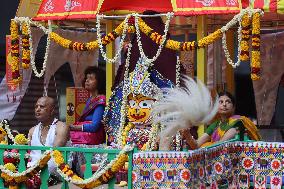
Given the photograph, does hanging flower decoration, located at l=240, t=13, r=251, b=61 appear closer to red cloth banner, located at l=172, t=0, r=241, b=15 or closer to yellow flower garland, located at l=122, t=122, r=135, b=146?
red cloth banner, located at l=172, t=0, r=241, b=15

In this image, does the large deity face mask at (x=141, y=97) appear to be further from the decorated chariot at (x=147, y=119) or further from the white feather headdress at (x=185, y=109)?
the white feather headdress at (x=185, y=109)

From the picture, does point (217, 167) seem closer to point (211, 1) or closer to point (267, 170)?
point (267, 170)

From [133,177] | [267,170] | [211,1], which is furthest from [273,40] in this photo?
[133,177]

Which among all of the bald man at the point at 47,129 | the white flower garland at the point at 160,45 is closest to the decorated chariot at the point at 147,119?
the white flower garland at the point at 160,45

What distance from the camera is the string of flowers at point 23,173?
6.28m

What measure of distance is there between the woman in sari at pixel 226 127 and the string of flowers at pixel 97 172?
4.89ft

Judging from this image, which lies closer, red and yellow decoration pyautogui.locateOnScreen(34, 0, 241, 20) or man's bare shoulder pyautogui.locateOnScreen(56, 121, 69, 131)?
man's bare shoulder pyautogui.locateOnScreen(56, 121, 69, 131)

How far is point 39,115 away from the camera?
23.5 feet

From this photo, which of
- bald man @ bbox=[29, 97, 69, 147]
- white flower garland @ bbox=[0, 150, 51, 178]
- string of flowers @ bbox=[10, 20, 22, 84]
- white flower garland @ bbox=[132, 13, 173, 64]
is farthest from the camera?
string of flowers @ bbox=[10, 20, 22, 84]

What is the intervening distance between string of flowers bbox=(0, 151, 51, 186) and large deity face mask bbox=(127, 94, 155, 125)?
1.97 metres

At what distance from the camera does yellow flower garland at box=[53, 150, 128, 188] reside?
6004 millimetres

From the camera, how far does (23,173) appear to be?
20.9ft

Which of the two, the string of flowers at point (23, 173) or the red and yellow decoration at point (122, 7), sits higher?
the red and yellow decoration at point (122, 7)

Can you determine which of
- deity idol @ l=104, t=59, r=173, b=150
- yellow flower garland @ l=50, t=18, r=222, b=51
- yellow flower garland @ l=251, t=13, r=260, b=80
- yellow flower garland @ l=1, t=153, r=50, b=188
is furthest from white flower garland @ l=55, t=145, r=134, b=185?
yellow flower garland @ l=251, t=13, r=260, b=80
